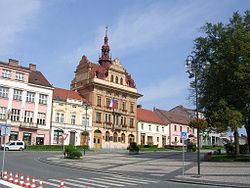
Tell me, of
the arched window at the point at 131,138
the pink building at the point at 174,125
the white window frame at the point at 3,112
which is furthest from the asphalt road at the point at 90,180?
the pink building at the point at 174,125

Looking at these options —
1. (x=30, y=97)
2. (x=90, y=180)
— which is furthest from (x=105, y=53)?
(x=90, y=180)

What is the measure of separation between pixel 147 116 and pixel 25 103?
34991 millimetres

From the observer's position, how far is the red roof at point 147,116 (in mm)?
71250

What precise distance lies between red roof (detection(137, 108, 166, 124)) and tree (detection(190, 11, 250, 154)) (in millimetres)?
39343

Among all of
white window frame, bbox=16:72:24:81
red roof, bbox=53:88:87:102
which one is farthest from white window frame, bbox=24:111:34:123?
white window frame, bbox=16:72:24:81

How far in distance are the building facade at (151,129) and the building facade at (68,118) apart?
53.0ft

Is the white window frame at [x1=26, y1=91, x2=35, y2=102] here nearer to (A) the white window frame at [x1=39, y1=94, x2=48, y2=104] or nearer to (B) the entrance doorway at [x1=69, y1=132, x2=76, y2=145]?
(A) the white window frame at [x1=39, y1=94, x2=48, y2=104]

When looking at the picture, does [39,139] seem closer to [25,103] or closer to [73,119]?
[25,103]

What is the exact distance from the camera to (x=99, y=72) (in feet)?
203

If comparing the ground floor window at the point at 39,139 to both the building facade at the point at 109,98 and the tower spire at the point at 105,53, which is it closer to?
the building facade at the point at 109,98

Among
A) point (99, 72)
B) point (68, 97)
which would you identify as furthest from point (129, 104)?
point (68, 97)

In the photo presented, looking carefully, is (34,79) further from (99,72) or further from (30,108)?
(99,72)

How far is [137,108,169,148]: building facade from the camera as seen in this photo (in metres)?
68.9

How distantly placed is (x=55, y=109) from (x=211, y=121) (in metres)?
33.3
